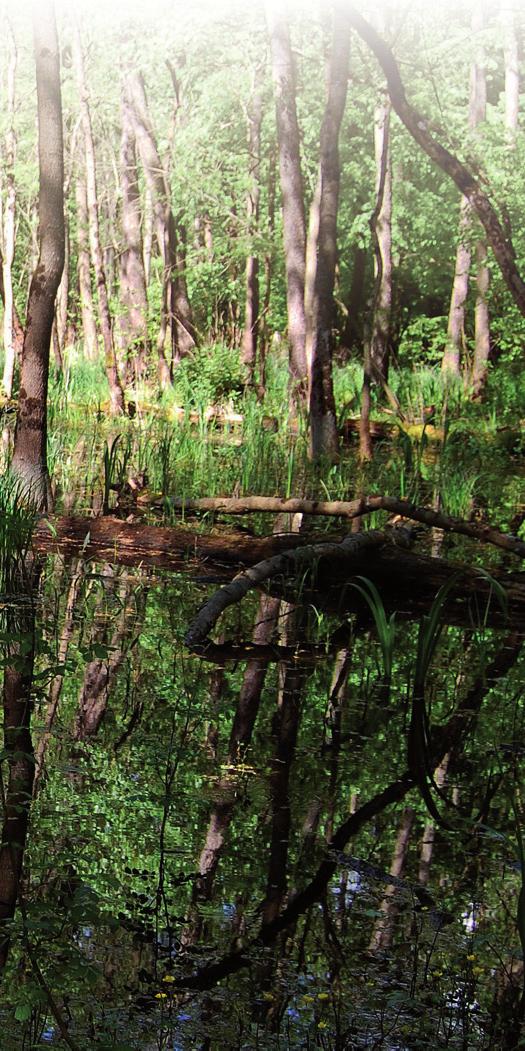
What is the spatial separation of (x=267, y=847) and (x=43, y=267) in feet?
25.1

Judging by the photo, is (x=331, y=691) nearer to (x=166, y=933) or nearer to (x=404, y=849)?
(x=404, y=849)

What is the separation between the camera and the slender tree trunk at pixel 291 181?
17.8 metres

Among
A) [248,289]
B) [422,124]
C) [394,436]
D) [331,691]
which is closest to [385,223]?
[248,289]

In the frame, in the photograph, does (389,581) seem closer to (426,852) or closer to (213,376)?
(426,852)

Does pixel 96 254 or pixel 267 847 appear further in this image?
pixel 96 254

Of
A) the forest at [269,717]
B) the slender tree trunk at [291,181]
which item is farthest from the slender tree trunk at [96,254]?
the slender tree trunk at [291,181]

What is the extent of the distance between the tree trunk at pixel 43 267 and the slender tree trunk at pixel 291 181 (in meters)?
7.53

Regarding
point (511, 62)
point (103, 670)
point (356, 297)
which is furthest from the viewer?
point (356, 297)

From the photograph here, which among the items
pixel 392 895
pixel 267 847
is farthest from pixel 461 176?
pixel 392 895

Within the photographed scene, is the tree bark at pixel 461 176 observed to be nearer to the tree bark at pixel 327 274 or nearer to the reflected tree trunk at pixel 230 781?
the tree bark at pixel 327 274

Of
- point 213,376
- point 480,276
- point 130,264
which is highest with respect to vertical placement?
point 130,264

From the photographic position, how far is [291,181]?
17.8 m

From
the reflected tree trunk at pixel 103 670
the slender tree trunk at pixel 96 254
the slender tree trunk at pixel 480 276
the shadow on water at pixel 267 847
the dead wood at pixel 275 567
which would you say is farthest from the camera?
the slender tree trunk at pixel 480 276

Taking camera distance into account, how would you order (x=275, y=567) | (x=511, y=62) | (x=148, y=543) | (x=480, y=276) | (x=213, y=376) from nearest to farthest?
(x=275, y=567)
(x=148, y=543)
(x=213, y=376)
(x=511, y=62)
(x=480, y=276)
